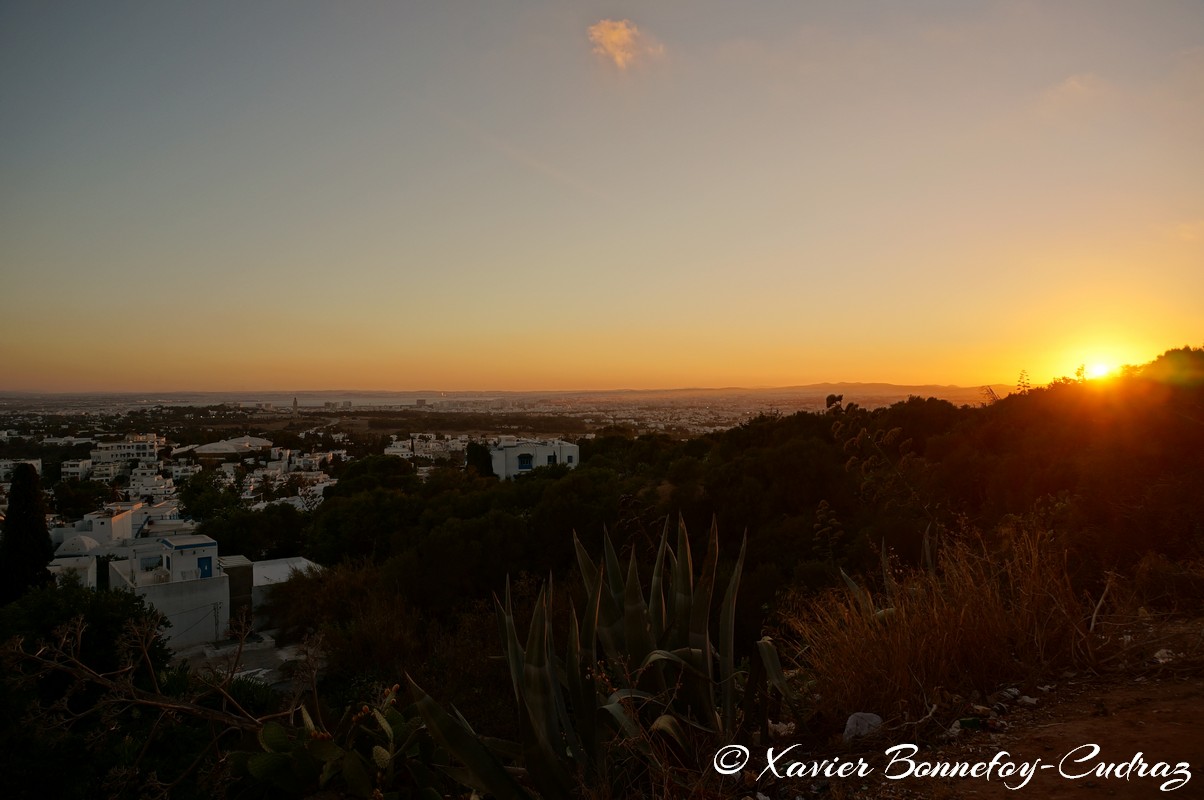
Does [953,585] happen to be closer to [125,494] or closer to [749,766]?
[749,766]

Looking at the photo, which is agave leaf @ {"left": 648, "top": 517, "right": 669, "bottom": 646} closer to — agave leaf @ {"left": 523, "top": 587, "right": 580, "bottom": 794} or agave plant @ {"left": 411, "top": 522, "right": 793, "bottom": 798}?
agave plant @ {"left": 411, "top": 522, "right": 793, "bottom": 798}

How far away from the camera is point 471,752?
87.3 inches

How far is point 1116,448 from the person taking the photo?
5938mm

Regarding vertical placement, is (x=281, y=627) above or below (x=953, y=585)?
below

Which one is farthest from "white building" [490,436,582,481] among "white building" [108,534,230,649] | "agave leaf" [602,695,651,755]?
"agave leaf" [602,695,651,755]

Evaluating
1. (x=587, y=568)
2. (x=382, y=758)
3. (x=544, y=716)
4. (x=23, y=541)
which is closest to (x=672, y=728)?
(x=544, y=716)

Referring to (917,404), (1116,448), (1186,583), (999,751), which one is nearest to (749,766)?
(999,751)

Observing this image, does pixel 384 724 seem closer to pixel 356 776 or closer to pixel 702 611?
pixel 356 776

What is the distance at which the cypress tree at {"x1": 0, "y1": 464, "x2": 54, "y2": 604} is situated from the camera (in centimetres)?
1867

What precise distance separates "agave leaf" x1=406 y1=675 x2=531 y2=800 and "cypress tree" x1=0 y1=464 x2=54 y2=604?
21183 mm

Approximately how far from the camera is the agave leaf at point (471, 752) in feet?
7.14

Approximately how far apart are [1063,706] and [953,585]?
560mm

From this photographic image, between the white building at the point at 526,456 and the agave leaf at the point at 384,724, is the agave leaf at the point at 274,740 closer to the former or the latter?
the agave leaf at the point at 384,724

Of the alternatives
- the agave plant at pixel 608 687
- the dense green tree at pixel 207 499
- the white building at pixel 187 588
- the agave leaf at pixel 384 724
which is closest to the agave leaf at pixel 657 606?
the agave plant at pixel 608 687
